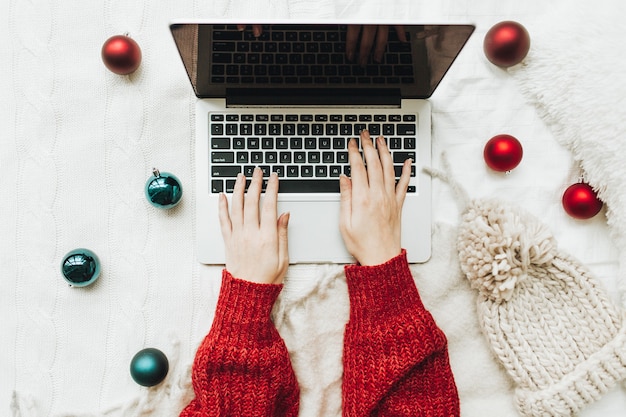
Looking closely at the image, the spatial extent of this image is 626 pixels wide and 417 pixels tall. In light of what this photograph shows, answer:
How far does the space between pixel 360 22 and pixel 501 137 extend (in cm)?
32

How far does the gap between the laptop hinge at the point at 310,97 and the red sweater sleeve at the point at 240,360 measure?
0.82ft

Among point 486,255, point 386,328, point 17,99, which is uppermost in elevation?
point 17,99

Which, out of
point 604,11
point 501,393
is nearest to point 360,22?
point 604,11

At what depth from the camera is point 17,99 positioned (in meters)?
0.84

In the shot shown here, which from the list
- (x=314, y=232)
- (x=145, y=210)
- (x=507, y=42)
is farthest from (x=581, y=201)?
(x=145, y=210)

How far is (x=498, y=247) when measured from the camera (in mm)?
789

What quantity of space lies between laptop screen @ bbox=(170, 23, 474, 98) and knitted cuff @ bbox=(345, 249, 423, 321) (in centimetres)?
25

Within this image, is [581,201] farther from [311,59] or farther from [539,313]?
[311,59]

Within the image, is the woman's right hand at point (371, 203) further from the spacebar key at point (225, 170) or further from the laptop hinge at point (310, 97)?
the spacebar key at point (225, 170)

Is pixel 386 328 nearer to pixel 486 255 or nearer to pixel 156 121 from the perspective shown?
pixel 486 255

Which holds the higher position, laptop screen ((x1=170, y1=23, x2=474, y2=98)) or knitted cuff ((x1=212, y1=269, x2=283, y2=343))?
laptop screen ((x1=170, y1=23, x2=474, y2=98))

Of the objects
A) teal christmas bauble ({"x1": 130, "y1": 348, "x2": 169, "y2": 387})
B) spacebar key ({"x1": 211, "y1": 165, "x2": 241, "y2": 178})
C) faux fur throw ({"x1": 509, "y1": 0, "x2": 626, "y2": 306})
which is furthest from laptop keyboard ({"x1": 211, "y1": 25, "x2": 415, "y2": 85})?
teal christmas bauble ({"x1": 130, "y1": 348, "x2": 169, "y2": 387})

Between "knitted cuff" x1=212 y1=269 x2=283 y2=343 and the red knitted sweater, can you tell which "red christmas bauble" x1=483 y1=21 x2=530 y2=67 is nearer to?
the red knitted sweater

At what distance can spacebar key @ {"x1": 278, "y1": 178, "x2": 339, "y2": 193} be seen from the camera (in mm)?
800
